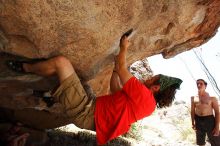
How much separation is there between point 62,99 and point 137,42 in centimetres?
227

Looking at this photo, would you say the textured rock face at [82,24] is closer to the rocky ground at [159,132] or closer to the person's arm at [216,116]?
the person's arm at [216,116]

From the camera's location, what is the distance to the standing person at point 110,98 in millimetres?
4648

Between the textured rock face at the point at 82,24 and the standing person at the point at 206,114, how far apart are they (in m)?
2.39

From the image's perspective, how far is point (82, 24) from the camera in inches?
175

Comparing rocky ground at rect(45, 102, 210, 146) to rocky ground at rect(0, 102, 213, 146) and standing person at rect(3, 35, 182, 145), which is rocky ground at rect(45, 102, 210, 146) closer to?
rocky ground at rect(0, 102, 213, 146)

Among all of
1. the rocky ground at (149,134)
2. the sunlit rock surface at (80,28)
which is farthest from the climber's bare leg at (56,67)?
the rocky ground at (149,134)

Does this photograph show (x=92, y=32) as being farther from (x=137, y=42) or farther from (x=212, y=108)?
(x=212, y=108)

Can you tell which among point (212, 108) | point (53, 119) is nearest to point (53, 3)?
point (53, 119)

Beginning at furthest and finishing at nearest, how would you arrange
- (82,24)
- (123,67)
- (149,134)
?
(149,134) → (123,67) → (82,24)

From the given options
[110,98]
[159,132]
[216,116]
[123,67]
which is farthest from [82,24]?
[159,132]

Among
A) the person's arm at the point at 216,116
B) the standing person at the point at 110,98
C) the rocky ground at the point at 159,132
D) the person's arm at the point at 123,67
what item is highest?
the person's arm at the point at 123,67

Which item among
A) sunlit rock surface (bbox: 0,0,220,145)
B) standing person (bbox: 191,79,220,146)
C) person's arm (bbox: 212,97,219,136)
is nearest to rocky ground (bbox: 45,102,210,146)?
standing person (bbox: 191,79,220,146)

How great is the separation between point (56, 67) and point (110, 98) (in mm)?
917

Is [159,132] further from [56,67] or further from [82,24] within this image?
[82,24]
